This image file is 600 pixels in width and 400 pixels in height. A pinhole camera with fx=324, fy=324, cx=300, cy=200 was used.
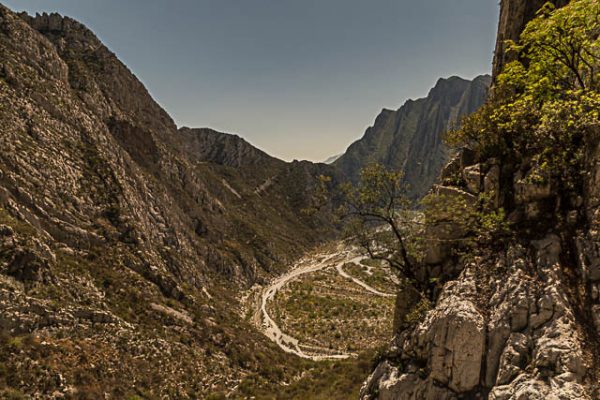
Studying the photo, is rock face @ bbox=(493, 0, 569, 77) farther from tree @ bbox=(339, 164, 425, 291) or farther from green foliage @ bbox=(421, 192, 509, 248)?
green foliage @ bbox=(421, 192, 509, 248)

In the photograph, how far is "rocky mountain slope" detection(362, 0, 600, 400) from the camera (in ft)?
24.7

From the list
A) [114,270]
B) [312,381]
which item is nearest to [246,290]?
[114,270]

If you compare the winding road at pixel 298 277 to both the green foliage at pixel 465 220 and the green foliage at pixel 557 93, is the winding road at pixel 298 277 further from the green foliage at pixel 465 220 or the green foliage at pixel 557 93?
the green foliage at pixel 557 93

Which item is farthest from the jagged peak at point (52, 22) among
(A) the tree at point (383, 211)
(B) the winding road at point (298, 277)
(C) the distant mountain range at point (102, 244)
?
(A) the tree at point (383, 211)

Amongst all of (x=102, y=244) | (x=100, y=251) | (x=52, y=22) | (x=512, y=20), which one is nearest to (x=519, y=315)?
(x=512, y=20)

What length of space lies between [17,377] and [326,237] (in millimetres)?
112303

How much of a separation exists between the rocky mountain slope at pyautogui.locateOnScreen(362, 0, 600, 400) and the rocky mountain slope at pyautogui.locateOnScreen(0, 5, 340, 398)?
18.7 feet

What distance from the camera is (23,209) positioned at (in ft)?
102

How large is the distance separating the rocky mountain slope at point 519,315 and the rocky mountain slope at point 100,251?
569cm

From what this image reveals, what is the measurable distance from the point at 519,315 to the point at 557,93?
6.97 meters

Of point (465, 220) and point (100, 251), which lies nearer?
point (465, 220)

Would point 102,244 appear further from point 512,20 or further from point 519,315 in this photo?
point 512,20

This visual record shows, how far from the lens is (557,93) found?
1018cm

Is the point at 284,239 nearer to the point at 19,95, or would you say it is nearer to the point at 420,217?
the point at 19,95
